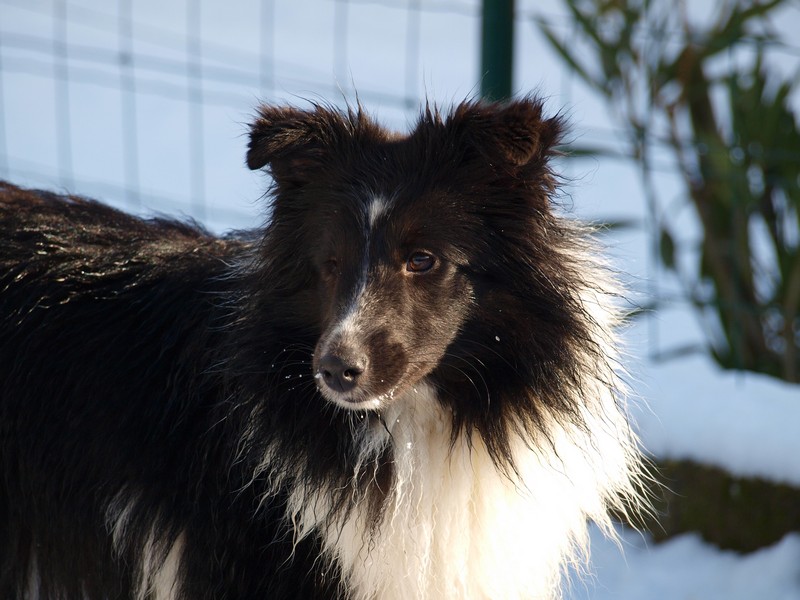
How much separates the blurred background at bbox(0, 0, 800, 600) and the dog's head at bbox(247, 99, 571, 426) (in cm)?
20

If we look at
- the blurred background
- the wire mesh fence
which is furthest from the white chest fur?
the wire mesh fence

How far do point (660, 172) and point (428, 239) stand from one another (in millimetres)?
3931

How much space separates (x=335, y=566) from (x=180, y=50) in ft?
21.2

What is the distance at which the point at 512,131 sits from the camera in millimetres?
2750

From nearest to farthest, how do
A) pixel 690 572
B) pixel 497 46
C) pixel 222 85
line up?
pixel 690 572
pixel 497 46
pixel 222 85

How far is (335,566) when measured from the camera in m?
2.97

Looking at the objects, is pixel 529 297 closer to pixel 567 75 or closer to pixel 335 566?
pixel 335 566

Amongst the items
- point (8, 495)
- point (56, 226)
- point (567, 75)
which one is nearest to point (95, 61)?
point (567, 75)

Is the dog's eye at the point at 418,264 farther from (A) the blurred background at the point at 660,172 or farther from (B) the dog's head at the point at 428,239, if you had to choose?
(A) the blurred background at the point at 660,172

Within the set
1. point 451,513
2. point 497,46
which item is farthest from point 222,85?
point 451,513

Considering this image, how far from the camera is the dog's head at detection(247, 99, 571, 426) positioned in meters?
2.79

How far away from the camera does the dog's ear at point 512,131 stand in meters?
2.75

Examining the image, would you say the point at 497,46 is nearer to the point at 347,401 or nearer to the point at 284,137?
the point at 284,137

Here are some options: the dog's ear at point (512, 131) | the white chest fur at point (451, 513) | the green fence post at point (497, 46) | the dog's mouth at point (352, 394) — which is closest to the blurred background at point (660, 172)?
the green fence post at point (497, 46)
